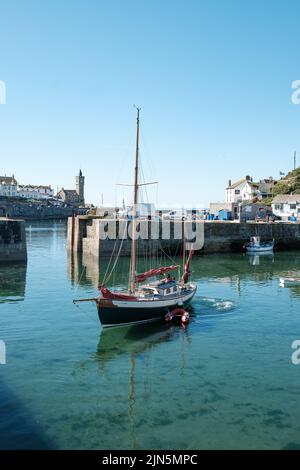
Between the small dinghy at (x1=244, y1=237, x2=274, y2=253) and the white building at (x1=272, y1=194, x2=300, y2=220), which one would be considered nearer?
the small dinghy at (x1=244, y1=237, x2=274, y2=253)

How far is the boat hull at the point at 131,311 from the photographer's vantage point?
69.8 ft

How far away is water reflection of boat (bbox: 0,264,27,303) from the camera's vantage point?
94.5 feet

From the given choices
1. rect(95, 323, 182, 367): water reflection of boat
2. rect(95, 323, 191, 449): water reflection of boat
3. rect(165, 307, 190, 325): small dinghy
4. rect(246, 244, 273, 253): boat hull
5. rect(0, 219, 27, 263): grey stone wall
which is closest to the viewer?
rect(95, 323, 191, 449): water reflection of boat

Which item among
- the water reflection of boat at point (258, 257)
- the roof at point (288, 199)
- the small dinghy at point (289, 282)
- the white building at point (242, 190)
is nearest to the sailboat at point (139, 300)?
the small dinghy at point (289, 282)

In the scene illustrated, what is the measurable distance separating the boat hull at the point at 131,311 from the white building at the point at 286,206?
66183mm

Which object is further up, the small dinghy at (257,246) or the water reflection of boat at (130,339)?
the small dinghy at (257,246)

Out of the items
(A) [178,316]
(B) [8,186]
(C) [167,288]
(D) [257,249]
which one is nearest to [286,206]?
(D) [257,249]

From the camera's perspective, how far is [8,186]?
Result: 19312 centimetres

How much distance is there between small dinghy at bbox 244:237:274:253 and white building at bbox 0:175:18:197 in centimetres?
15424

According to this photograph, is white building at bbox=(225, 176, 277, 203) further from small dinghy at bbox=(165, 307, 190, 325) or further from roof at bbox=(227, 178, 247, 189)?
small dinghy at bbox=(165, 307, 190, 325)

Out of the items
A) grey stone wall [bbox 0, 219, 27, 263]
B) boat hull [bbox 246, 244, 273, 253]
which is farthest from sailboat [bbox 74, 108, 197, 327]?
boat hull [bbox 246, 244, 273, 253]

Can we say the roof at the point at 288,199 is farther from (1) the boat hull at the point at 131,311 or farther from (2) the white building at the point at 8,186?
(2) the white building at the point at 8,186
